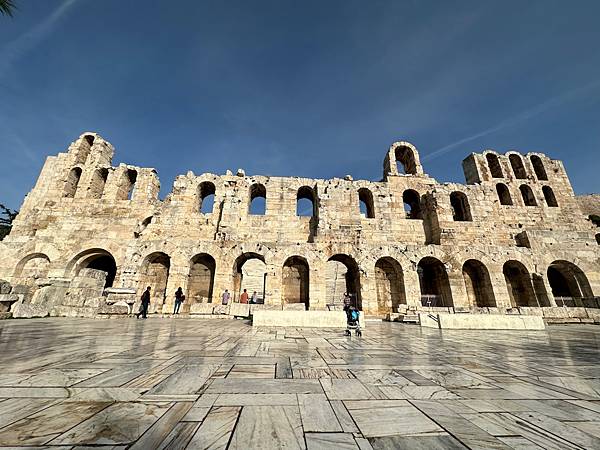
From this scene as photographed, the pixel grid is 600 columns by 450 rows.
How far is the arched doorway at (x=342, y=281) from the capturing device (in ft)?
53.5

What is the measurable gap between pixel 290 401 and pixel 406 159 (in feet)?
77.6

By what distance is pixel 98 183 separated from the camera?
70.2 feet

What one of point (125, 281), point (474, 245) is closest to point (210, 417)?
point (125, 281)

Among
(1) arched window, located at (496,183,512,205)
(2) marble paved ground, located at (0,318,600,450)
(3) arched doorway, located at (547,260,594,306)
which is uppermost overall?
(1) arched window, located at (496,183,512,205)

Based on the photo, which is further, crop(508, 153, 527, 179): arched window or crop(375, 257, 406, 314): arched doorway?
crop(508, 153, 527, 179): arched window

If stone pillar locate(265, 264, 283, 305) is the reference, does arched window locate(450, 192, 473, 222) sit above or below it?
above

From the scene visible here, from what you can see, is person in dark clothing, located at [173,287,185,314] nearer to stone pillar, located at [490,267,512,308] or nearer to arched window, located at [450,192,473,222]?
stone pillar, located at [490,267,512,308]

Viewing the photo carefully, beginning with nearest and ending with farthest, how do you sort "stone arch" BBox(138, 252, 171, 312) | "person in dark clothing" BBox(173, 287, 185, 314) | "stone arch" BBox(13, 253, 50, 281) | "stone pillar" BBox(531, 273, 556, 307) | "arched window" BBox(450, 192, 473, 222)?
"person in dark clothing" BBox(173, 287, 185, 314) < "stone pillar" BBox(531, 273, 556, 307) < "stone arch" BBox(138, 252, 171, 312) < "stone arch" BBox(13, 253, 50, 281) < "arched window" BBox(450, 192, 473, 222)

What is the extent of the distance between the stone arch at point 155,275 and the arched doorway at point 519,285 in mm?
22997

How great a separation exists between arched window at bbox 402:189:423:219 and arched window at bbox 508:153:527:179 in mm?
10986

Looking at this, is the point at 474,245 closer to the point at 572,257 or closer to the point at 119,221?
the point at 572,257

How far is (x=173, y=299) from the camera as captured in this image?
15.2m

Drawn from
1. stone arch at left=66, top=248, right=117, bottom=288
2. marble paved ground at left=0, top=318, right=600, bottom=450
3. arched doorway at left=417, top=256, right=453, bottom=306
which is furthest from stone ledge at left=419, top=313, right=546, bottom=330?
stone arch at left=66, top=248, right=117, bottom=288

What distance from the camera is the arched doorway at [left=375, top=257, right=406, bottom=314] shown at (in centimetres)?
1636
